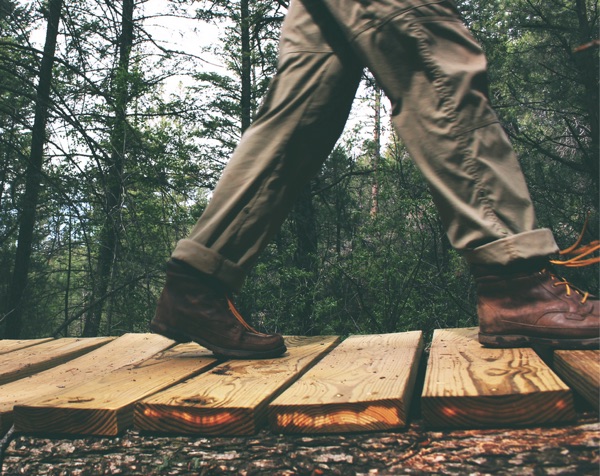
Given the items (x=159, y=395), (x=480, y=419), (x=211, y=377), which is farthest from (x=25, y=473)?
Result: (x=480, y=419)

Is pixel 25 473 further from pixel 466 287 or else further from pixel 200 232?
pixel 466 287

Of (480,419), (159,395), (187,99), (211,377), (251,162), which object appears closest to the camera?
(480,419)

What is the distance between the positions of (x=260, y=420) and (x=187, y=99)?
9602 millimetres

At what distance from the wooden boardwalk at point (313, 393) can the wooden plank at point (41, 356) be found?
0.08 meters

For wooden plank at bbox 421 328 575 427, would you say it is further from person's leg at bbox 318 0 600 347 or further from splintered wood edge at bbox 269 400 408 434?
person's leg at bbox 318 0 600 347

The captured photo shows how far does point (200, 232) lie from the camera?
1877 mm

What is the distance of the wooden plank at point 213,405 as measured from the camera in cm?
122

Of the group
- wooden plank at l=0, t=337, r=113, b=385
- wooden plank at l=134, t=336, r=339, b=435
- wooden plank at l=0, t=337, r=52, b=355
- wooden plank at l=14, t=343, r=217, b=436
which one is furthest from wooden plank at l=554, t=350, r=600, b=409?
wooden plank at l=0, t=337, r=52, b=355

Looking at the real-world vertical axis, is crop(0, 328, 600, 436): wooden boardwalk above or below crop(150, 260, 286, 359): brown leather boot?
below

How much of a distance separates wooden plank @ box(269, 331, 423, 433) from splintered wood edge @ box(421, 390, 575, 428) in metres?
0.07

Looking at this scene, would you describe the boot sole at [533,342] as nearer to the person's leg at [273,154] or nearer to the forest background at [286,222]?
the person's leg at [273,154]

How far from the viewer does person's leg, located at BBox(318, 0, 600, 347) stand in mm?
1586

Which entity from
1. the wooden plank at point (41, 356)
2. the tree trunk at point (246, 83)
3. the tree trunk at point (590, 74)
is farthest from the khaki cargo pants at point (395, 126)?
the tree trunk at point (246, 83)

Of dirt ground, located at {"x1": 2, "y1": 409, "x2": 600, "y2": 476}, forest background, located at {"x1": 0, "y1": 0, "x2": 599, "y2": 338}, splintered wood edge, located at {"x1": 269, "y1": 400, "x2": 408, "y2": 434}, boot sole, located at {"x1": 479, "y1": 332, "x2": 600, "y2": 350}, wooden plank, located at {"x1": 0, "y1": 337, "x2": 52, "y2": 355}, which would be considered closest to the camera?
dirt ground, located at {"x1": 2, "y1": 409, "x2": 600, "y2": 476}
